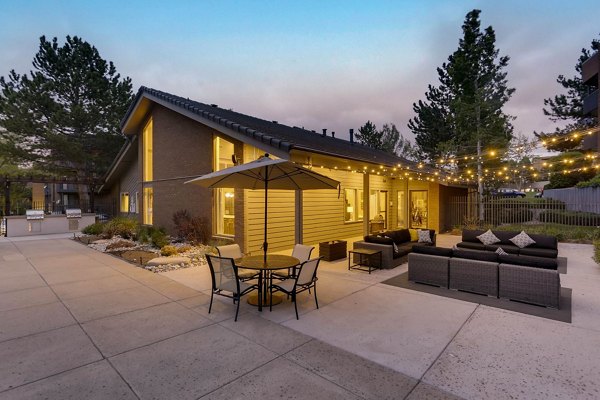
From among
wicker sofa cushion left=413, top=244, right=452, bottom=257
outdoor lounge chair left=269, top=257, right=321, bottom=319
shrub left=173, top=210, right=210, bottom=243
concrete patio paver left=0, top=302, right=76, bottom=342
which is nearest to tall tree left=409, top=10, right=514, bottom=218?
wicker sofa cushion left=413, top=244, right=452, bottom=257

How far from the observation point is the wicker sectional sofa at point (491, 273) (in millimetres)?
4797

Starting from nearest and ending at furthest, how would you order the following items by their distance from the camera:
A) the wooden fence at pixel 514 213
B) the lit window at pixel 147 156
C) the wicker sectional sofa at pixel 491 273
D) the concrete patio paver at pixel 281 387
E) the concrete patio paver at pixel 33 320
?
the concrete patio paver at pixel 281 387 → the concrete patio paver at pixel 33 320 → the wicker sectional sofa at pixel 491 273 → the wooden fence at pixel 514 213 → the lit window at pixel 147 156

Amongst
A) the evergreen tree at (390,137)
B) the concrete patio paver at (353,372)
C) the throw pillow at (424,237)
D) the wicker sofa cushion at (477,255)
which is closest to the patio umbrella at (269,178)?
the concrete patio paver at (353,372)

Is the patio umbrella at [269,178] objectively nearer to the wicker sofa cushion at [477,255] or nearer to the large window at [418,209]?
the wicker sofa cushion at [477,255]

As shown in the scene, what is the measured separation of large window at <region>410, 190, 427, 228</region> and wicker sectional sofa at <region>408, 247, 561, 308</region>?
38.7 ft

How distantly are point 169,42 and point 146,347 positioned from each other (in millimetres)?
22055

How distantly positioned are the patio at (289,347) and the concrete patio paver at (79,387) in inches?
0.5

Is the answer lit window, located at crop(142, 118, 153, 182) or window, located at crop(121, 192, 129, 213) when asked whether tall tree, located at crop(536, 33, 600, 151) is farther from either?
window, located at crop(121, 192, 129, 213)

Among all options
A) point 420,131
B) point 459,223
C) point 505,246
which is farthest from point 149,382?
point 420,131

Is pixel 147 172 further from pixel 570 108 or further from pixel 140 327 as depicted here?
pixel 570 108

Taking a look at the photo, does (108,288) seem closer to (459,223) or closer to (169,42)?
(459,223)

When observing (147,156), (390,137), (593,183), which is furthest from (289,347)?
(390,137)

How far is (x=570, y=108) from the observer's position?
23109 mm

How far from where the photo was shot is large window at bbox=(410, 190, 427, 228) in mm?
17203
